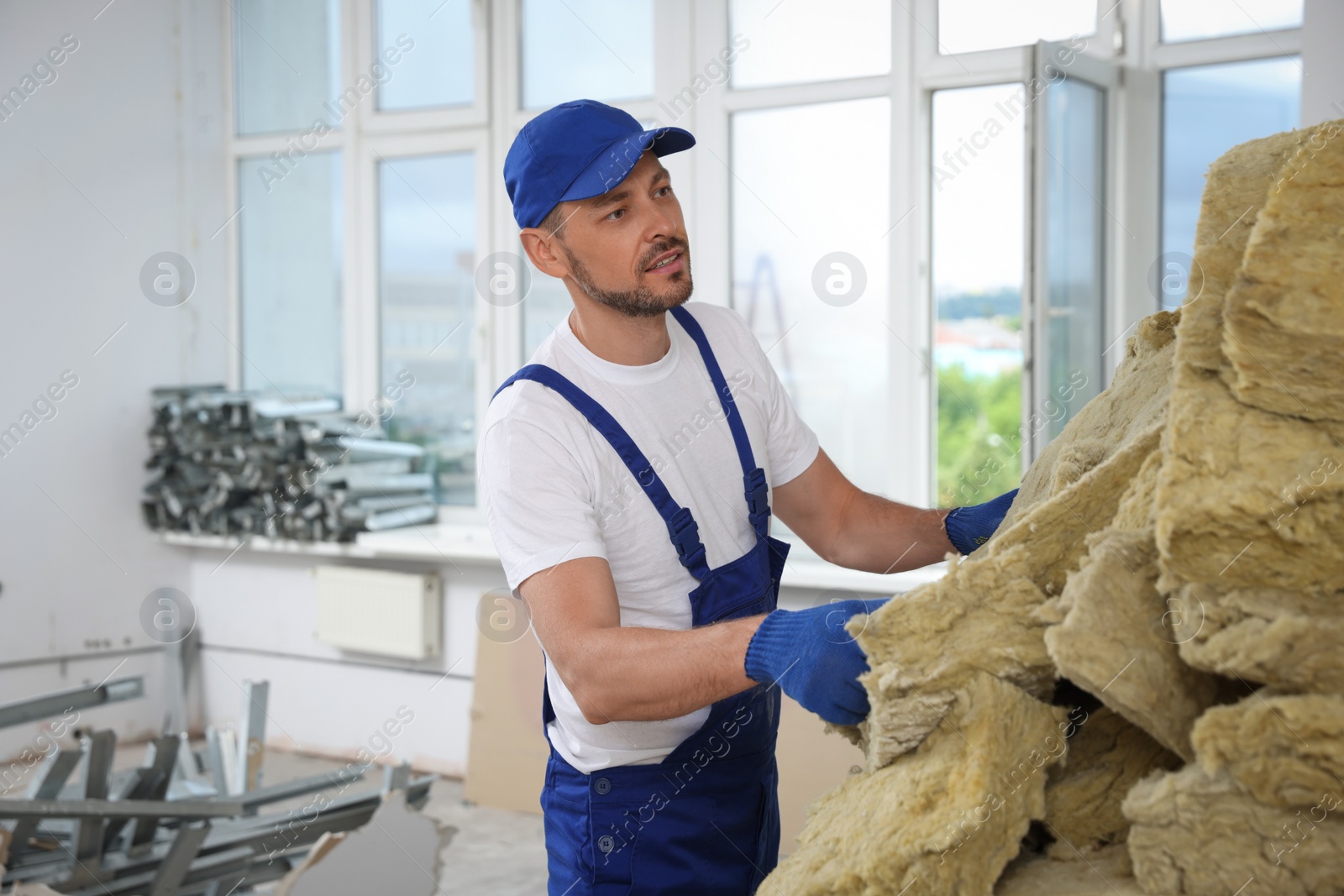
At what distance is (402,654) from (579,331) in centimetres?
307

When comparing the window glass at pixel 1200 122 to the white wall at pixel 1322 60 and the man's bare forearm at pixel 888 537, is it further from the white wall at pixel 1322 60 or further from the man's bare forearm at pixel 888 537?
the man's bare forearm at pixel 888 537

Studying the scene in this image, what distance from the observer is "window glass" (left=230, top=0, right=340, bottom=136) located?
190 inches

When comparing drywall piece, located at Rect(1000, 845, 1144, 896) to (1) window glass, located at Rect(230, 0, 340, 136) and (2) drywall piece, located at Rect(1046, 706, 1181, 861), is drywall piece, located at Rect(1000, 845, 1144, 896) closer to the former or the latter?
(2) drywall piece, located at Rect(1046, 706, 1181, 861)

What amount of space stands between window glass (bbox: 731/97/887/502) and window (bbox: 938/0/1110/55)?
1.00ft

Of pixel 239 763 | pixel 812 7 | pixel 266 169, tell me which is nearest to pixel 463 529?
pixel 239 763

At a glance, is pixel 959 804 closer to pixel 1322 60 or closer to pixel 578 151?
pixel 578 151

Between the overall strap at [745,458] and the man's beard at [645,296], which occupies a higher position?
the man's beard at [645,296]

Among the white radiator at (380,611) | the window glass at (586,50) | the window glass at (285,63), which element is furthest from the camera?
the window glass at (285,63)

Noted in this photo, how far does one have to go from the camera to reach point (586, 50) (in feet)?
14.0

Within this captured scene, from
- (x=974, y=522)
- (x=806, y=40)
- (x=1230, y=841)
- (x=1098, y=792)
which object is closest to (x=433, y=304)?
(x=806, y=40)

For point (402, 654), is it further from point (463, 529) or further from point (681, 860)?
point (681, 860)

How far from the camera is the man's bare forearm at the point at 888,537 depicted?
1.75 metres

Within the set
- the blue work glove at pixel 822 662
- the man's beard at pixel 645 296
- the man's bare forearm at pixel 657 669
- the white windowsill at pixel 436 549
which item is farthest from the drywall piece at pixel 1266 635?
the white windowsill at pixel 436 549

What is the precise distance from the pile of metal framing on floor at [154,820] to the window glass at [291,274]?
1.90m
